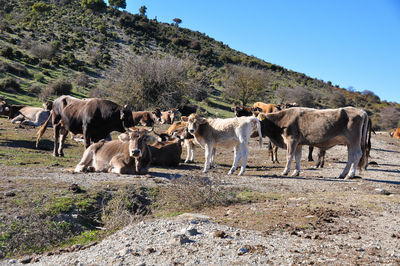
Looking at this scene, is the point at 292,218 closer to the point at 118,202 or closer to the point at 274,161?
the point at 118,202

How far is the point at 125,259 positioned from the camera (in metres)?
5.23

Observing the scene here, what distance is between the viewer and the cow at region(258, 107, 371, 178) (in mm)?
12859

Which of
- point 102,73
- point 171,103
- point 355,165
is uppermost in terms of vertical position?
point 102,73

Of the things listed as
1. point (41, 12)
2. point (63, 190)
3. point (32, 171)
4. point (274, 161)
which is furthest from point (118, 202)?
point (41, 12)

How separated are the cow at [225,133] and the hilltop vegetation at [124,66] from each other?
2134 centimetres

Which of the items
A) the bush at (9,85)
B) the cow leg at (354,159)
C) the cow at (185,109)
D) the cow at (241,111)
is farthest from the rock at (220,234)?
the bush at (9,85)

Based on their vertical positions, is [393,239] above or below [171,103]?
below

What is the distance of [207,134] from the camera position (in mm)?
13781

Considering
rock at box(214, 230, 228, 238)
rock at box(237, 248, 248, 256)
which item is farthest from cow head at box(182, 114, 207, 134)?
rock at box(237, 248, 248, 256)

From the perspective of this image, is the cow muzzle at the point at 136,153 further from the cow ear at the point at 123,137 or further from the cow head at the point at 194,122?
→ the cow head at the point at 194,122

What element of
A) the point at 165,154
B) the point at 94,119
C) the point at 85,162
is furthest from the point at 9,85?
the point at 85,162

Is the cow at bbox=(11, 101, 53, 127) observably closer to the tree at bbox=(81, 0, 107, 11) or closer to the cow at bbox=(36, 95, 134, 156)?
the cow at bbox=(36, 95, 134, 156)

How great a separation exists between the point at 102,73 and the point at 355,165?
40.2 m

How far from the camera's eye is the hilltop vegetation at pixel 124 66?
116ft
